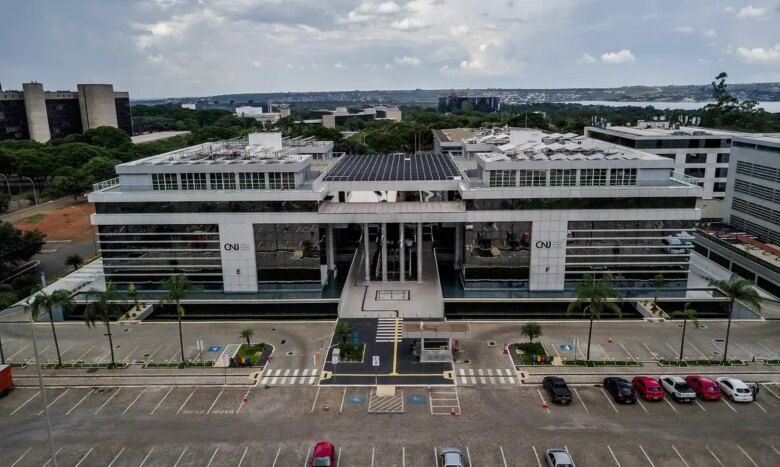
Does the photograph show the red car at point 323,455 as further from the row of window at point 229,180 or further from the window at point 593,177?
the window at point 593,177

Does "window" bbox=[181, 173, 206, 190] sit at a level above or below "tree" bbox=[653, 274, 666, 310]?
above

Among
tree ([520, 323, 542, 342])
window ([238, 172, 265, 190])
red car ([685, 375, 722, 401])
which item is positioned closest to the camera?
red car ([685, 375, 722, 401])

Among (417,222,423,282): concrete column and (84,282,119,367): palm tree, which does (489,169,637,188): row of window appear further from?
(84,282,119,367): palm tree

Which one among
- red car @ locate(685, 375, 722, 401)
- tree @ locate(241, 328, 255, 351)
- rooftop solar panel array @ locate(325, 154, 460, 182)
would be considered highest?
rooftop solar panel array @ locate(325, 154, 460, 182)

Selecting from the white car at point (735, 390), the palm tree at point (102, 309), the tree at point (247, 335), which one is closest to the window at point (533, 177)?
the white car at point (735, 390)

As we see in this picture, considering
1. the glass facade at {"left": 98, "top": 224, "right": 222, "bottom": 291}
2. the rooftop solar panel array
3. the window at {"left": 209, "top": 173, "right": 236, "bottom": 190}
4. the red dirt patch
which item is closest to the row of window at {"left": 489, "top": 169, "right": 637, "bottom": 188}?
the rooftop solar panel array

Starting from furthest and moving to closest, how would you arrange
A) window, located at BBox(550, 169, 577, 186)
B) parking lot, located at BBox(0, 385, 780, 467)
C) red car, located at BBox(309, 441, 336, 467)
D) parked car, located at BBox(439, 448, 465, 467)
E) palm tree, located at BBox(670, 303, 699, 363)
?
window, located at BBox(550, 169, 577, 186) < palm tree, located at BBox(670, 303, 699, 363) < parking lot, located at BBox(0, 385, 780, 467) < red car, located at BBox(309, 441, 336, 467) < parked car, located at BBox(439, 448, 465, 467)

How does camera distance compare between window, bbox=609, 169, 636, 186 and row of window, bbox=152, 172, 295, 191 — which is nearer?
window, bbox=609, 169, 636, 186
